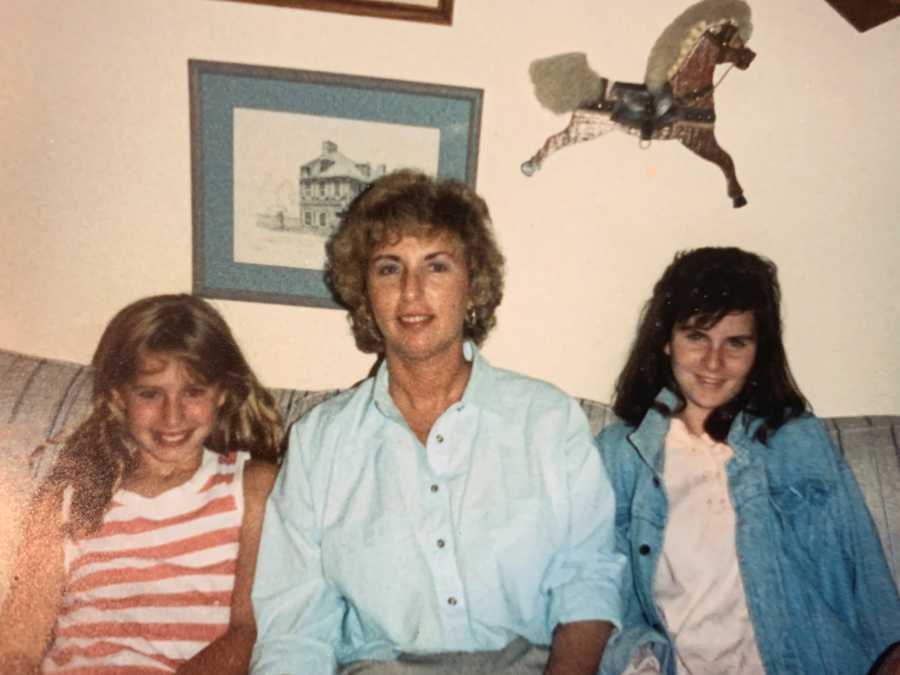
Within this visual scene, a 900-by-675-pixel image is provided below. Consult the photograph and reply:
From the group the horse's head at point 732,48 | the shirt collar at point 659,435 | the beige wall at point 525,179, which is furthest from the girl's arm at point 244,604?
the horse's head at point 732,48

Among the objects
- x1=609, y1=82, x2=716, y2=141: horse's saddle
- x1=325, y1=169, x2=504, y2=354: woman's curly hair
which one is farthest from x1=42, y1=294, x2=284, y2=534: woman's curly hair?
x1=609, y1=82, x2=716, y2=141: horse's saddle

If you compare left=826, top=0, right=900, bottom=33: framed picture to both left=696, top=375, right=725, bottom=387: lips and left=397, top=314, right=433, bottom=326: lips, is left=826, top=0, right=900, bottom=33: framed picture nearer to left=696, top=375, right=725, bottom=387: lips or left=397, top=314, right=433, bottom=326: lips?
left=696, top=375, right=725, bottom=387: lips

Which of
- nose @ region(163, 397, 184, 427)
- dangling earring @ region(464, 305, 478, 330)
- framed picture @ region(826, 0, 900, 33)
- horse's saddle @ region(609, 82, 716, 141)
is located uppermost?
framed picture @ region(826, 0, 900, 33)

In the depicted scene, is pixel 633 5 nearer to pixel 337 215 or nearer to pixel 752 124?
pixel 752 124

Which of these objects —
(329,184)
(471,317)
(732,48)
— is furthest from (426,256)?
(732,48)

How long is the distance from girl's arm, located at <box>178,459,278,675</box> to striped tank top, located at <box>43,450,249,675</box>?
2cm

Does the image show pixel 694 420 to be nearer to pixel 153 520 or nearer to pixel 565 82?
pixel 565 82

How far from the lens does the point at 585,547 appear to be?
1432 millimetres

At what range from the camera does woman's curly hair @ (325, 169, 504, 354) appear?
149 centimetres

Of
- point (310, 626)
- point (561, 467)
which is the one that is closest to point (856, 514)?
point (561, 467)

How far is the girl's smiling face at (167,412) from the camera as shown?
151 cm

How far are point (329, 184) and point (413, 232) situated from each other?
14.9 inches

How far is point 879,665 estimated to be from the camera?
4.65ft

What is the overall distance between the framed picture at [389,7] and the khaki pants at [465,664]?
4.42 ft
